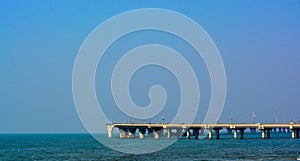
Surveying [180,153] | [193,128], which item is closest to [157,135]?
[193,128]

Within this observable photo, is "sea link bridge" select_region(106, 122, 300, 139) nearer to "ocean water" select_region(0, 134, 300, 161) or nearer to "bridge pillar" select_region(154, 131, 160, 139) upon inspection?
"bridge pillar" select_region(154, 131, 160, 139)

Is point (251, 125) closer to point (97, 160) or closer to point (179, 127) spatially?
point (179, 127)

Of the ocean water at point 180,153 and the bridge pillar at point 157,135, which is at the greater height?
the bridge pillar at point 157,135

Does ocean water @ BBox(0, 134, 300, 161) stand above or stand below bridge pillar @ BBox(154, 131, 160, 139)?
below

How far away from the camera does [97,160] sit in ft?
229

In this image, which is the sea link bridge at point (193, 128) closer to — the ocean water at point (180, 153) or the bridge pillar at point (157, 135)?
the bridge pillar at point (157, 135)

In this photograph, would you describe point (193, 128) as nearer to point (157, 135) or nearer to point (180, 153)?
point (157, 135)

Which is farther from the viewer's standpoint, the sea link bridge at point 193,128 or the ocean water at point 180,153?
the sea link bridge at point 193,128

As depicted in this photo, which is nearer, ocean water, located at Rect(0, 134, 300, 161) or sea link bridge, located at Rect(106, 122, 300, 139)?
ocean water, located at Rect(0, 134, 300, 161)

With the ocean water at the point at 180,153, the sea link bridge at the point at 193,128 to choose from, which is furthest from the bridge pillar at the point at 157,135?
the ocean water at the point at 180,153

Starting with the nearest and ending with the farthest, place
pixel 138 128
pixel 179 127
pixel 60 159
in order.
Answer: pixel 60 159
pixel 179 127
pixel 138 128

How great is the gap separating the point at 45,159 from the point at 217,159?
23335 millimetres

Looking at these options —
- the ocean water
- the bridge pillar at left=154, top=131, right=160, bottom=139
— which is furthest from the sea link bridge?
the ocean water

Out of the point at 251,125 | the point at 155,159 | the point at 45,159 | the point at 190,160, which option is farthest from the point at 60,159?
the point at 251,125
